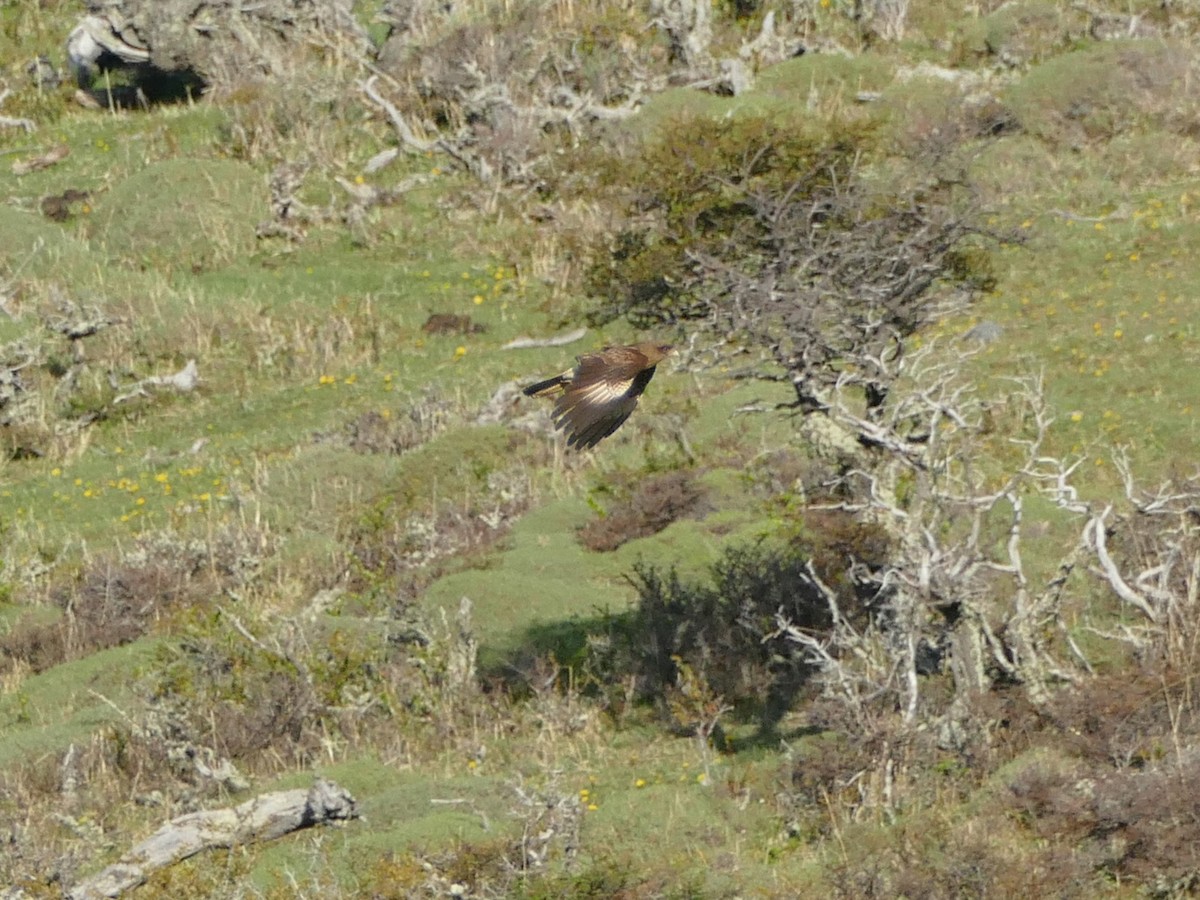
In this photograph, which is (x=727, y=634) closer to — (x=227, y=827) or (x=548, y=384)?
(x=227, y=827)

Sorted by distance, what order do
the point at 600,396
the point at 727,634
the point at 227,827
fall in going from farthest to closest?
1. the point at 727,634
2. the point at 227,827
3. the point at 600,396

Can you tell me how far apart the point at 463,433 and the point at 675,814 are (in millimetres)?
7642

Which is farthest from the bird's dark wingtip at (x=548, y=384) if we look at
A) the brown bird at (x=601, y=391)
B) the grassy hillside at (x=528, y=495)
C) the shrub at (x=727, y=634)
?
the shrub at (x=727, y=634)

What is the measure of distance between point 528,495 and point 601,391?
8.60m

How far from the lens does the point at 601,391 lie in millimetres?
9211

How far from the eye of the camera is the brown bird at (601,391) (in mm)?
9008

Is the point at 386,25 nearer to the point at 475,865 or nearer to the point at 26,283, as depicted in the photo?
the point at 26,283

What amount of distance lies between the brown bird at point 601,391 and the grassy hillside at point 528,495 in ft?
8.22

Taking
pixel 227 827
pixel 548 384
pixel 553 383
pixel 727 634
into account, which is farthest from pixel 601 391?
pixel 727 634

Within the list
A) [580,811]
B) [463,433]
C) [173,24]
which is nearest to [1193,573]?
[580,811]

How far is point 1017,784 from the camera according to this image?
11383 millimetres

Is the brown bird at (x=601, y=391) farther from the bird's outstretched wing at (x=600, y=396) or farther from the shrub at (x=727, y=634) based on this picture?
the shrub at (x=727, y=634)

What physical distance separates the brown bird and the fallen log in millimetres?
3510

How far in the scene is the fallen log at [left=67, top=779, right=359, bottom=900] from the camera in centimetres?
1153
